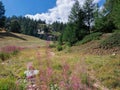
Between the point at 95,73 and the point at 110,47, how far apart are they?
11.3 metres

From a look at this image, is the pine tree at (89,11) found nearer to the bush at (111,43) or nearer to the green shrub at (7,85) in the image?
the bush at (111,43)

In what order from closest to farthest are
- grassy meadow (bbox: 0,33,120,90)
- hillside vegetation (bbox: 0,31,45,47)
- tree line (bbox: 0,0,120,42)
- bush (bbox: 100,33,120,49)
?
grassy meadow (bbox: 0,33,120,90)
bush (bbox: 100,33,120,49)
tree line (bbox: 0,0,120,42)
hillside vegetation (bbox: 0,31,45,47)

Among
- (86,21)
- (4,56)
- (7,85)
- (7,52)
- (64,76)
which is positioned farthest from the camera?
(86,21)

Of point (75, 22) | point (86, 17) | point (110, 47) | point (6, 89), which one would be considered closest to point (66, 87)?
point (6, 89)

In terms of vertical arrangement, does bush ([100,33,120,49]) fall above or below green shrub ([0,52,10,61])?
above

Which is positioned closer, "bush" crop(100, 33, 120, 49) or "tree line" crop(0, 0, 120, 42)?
"bush" crop(100, 33, 120, 49)

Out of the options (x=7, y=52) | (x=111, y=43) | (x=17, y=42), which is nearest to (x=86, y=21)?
(x=17, y=42)

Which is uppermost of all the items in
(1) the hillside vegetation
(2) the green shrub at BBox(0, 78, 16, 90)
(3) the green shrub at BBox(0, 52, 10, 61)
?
(2) the green shrub at BBox(0, 78, 16, 90)

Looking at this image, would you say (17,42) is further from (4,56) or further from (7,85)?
(7,85)

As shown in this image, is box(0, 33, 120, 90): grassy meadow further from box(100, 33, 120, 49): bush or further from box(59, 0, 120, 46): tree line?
box(59, 0, 120, 46): tree line

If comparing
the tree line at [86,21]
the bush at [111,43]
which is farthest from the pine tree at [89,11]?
the bush at [111,43]

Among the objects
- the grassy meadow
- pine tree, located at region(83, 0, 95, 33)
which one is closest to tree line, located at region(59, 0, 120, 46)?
pine tree, located at region(83, 0, 95, 33)

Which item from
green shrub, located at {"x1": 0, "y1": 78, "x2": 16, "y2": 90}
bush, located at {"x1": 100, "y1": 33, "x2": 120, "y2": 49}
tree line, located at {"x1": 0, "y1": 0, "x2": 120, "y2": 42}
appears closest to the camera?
green shrub, located at {"x1": 0, "y1": 78, "x2": 16, "y2": 90}

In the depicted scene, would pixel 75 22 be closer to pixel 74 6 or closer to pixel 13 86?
pixel 74 6
